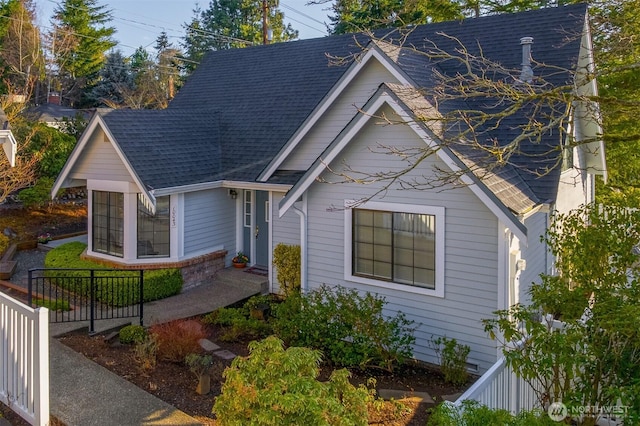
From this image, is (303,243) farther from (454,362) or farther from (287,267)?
(454,362)

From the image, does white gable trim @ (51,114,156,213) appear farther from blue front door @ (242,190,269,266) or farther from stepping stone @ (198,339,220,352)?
stepping stone @ (198,339,220,352)

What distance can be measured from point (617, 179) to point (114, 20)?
138ft

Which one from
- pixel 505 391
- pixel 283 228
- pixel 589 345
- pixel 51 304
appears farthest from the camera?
pixel 283 228

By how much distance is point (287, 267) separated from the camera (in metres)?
12.9

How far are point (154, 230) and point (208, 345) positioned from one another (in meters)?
4.86

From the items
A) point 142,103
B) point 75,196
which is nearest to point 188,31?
point 142,103

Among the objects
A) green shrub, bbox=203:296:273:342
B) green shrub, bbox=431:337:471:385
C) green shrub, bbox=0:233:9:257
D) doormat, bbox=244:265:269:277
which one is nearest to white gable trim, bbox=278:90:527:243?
green shrub, bbox=431:337:471:385

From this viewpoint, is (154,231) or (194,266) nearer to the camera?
(154,231)

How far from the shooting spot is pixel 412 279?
32.2ft

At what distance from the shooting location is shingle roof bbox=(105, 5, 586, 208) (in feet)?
41.7

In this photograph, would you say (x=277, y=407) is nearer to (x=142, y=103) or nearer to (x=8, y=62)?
(x=142, y=103)

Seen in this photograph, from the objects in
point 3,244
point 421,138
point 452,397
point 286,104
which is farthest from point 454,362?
point 3,244

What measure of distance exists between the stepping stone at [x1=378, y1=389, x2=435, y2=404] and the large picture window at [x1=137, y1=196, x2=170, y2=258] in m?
7.83

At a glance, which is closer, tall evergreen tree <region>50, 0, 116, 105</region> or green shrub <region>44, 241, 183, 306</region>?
green shrub <region>44, 241, 183, 306</region>
